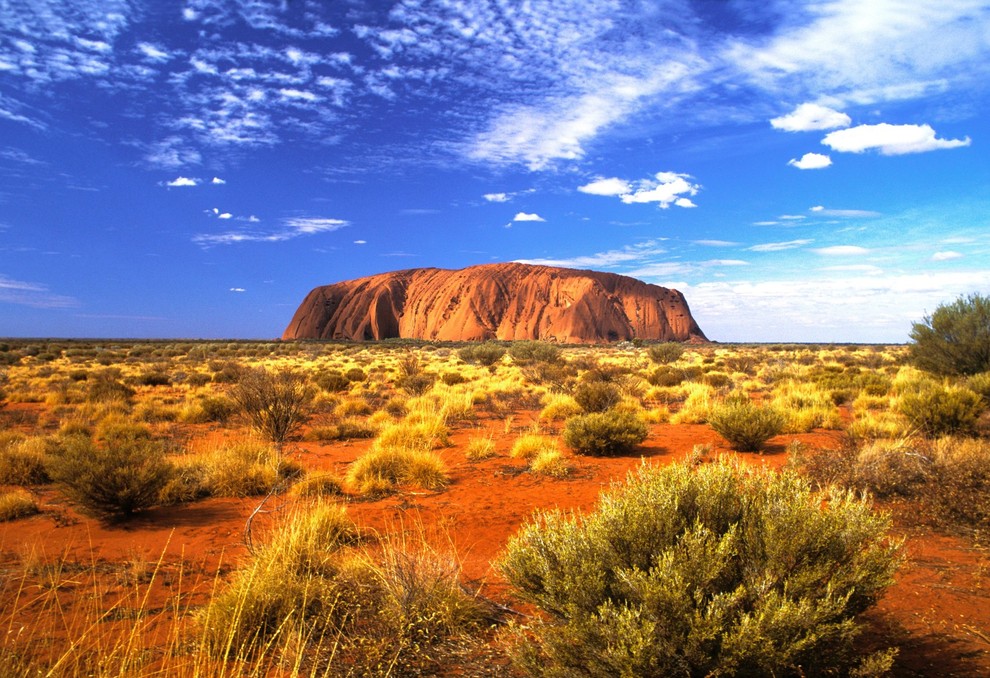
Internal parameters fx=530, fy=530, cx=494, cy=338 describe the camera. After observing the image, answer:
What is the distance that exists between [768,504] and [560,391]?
13.0m

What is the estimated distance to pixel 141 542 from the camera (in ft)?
17.0

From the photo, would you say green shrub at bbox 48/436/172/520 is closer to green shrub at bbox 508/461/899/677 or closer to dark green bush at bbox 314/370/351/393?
green shrub at bbox 508/461/899/677

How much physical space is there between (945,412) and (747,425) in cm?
300

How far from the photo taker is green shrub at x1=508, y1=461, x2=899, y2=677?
2.15 m

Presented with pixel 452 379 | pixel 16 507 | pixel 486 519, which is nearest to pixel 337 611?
pixel 486 519

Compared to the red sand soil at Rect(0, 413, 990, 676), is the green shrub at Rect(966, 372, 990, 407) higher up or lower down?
higher up

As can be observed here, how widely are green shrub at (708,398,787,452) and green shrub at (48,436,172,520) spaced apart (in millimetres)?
8077

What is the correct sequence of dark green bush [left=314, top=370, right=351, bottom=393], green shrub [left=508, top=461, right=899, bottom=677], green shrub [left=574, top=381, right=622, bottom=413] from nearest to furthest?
green shrub [left=508, top=461, right=899, bottom=677] → green shrub [left=574, top=381, right=622, bottom=413] → dark green bush [left=314, top=370, right=351, bottom=393]

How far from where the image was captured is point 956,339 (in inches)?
556

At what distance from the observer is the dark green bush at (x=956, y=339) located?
44.1ft

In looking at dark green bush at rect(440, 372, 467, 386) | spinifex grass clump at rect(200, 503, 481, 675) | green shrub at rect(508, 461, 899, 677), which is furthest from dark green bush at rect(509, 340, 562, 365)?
green shrub at rect(508, 461, 899, 677)

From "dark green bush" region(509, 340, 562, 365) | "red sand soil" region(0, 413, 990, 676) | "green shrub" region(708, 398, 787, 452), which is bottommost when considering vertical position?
"red sand soil" region(0, 413, 990, 676)

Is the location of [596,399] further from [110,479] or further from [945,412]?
[110,479]

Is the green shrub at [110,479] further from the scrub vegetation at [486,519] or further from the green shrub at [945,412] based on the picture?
the green shrub at [945,412]
